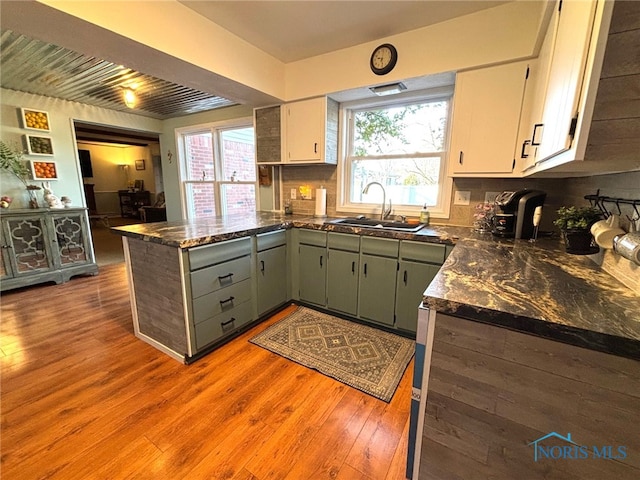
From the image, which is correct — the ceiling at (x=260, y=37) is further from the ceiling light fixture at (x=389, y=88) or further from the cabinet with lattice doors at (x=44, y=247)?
the cabinet with lattice doors at (x=44, y=247)

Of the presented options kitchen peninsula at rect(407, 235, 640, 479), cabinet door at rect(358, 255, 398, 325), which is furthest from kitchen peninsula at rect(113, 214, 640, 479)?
cabinet door at rect(358, 255, 398, 325)

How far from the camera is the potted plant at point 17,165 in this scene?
10.6 feet

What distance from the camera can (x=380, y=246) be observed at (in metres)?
2.24

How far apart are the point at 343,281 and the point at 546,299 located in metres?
1.68

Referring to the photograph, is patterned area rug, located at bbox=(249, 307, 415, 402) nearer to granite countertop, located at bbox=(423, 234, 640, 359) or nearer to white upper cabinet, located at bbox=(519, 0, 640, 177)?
granite countertop, located at bbox=(423, 234, 640, 359)

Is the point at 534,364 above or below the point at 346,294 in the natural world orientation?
above

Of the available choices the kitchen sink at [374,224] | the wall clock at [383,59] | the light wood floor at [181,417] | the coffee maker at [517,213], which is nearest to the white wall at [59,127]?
the light wood floor at [181,417]

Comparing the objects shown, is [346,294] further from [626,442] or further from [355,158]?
[626,442]

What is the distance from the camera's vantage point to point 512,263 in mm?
1331

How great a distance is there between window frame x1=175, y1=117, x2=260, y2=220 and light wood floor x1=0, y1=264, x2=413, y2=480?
2171mm

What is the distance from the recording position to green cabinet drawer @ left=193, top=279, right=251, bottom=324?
194cm

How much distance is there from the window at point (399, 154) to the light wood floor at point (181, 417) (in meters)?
1.65

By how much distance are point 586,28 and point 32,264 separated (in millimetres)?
5077

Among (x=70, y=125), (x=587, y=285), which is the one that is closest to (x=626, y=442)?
(x=587, y=285)
